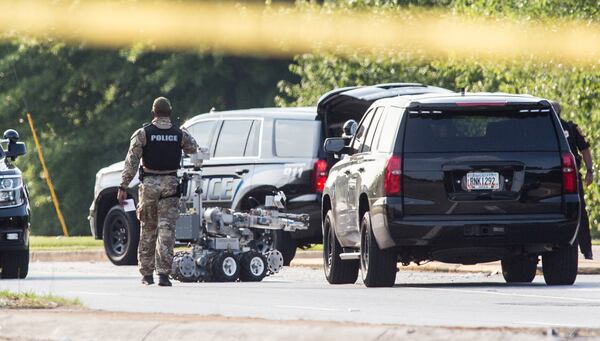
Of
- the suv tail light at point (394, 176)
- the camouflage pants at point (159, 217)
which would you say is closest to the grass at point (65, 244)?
the camouflage pants at point (159, 217)

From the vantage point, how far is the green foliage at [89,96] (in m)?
53.0

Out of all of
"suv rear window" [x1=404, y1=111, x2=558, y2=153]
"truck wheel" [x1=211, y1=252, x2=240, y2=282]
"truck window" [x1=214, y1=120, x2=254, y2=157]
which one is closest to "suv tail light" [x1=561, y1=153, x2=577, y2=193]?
"suv rear window" [x1=404, y1=111, x2=558, y2=153]

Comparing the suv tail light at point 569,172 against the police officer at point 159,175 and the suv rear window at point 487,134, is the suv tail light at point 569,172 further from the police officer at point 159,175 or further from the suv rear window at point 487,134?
the police officer at point 159,175

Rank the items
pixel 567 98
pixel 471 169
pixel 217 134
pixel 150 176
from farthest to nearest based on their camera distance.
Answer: pixel 567 98 < pixel 217 134 < pixel 150 176 < pixel 471 169

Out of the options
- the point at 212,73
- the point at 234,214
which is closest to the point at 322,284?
the point at 234,214

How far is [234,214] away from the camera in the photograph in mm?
19906

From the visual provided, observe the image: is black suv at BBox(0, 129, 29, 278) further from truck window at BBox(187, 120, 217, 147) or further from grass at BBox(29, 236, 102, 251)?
grass at BBox(29, 236, 102, 251)

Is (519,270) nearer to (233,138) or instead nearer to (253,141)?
(253,141)

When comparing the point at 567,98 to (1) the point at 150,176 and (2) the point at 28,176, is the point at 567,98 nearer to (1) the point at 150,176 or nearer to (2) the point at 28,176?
(1) the point at 150,176

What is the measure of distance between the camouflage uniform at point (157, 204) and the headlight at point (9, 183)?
2760 mm

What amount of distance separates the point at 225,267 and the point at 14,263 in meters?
2.95

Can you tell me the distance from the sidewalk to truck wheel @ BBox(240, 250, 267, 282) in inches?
109

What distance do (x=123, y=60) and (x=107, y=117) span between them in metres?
1.99

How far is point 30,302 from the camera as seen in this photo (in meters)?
13.8
